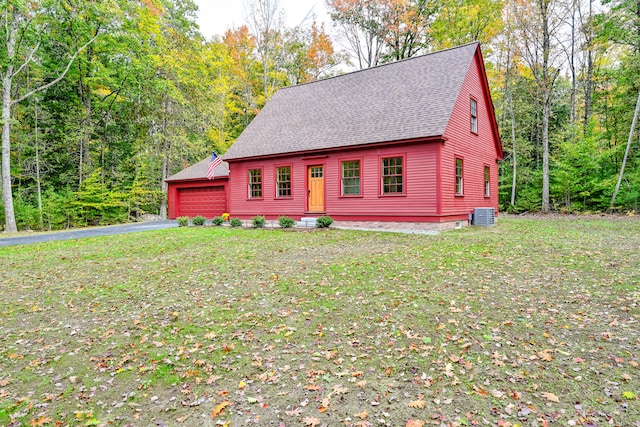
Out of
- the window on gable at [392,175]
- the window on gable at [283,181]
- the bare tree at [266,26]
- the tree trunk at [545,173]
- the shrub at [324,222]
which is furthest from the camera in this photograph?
the bare tree at [266,26]

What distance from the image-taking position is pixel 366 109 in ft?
47.3

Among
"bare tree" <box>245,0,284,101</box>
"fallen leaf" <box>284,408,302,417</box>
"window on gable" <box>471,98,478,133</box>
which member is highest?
"bare tree" <box>245,0,284,101</box>

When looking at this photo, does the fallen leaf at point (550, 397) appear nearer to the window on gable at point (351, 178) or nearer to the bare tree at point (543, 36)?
→ the window on gable at point (351, 178)

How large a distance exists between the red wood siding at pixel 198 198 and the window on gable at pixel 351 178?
7.53 m

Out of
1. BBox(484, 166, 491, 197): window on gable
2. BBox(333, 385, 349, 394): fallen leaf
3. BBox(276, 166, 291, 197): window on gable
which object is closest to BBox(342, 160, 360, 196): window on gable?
BBox(276, 166, 291, 197): window on gable

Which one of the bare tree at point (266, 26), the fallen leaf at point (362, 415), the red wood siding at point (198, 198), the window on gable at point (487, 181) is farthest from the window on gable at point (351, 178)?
the bare tree at point (266, 26)

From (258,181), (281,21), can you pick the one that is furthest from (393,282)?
(281,21)

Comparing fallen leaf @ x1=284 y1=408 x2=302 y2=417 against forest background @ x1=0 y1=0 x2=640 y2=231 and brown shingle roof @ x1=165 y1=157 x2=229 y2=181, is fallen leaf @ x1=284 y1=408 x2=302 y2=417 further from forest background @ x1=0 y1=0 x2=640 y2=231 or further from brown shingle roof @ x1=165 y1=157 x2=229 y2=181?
forest background @ x1=0 y1=0 x2=640 y2=231

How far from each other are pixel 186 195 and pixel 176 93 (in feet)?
21.3

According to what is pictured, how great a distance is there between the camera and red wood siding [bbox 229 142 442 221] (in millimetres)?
11906

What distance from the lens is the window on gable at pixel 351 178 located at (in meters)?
13.5

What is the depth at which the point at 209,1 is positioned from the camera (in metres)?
26.4

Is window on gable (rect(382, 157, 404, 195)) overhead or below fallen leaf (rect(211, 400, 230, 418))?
overhead

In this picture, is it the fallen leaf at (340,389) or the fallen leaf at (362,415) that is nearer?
the fallen leaf at (362,415)
